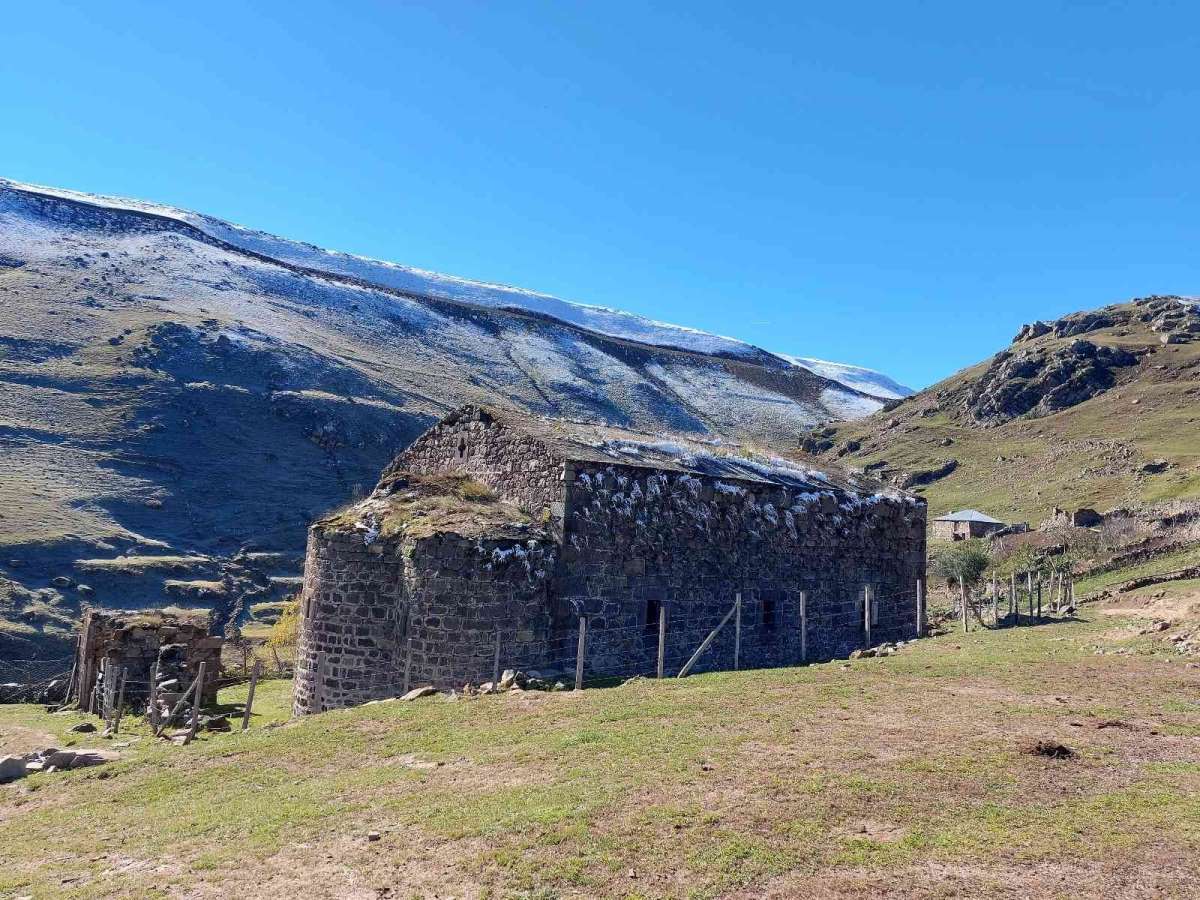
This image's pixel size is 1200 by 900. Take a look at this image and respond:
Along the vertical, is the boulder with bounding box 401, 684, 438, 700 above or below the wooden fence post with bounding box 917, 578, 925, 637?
below

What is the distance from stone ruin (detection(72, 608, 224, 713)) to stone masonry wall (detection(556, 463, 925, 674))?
11.4 meters

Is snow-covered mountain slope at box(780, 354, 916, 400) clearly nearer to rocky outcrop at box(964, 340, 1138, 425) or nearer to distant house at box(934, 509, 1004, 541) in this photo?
rocky outcrop at box(964, 340, 1138, 425)

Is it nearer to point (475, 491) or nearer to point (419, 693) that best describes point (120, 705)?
point (419, 693)

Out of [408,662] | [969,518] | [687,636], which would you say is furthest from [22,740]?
[969,518]

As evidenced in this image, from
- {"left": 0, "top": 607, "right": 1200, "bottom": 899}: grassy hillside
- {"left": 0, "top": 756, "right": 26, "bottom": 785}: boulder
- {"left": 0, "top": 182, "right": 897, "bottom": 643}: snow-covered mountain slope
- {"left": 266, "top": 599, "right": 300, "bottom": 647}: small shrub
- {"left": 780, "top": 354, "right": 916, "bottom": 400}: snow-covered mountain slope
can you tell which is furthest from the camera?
{"left": 780, "top": 354, "right": 916, "bottom": 400}: snow-covered mountain slope

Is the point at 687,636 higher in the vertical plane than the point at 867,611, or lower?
lower

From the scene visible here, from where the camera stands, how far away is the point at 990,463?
8025 centimetres

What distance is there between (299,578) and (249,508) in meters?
9.50

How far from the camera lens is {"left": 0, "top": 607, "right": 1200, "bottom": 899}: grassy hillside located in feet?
25.2

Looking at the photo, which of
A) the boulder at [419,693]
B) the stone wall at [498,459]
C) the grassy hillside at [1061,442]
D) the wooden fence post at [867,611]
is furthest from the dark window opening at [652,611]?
the grassy hillside at [1061,442]

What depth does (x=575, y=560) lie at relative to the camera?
20.0m

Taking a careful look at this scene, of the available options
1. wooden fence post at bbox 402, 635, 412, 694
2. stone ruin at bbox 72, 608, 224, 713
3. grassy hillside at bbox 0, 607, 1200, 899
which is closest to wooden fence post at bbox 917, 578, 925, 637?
grassy hillside at bbox 0, 607, 1200, 899

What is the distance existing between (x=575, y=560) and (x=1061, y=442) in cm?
7313

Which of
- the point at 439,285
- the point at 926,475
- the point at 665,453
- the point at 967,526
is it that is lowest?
the point at 665,453
